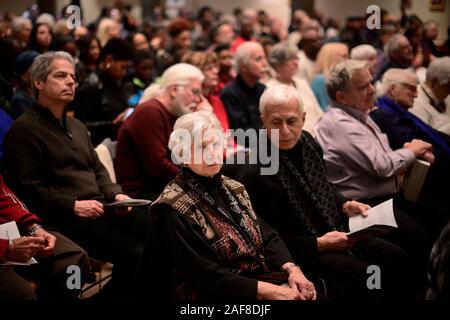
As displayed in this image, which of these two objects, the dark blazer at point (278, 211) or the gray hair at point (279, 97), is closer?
the dark blazer at point (278, 211)

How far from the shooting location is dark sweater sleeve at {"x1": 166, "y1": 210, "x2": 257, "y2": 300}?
199cm

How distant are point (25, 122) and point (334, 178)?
1.69 meters

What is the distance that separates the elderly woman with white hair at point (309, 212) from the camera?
2543 millimetres

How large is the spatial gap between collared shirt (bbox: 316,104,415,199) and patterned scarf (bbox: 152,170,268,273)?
1.04 m

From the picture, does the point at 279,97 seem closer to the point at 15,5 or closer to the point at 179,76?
the point at 179,76

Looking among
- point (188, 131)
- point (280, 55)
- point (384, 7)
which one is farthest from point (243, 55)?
point (384, 7)

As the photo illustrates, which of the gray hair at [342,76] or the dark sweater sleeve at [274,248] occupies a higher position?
the gray hair at [342,76]

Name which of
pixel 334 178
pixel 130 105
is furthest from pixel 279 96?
pixel 130 105

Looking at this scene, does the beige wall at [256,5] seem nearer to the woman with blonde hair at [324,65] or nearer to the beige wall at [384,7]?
the beige wall at [384,7]

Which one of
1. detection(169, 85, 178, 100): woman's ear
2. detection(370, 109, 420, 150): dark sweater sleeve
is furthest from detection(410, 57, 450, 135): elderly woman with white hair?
detection(169, 85, 178, 100): woman's ear

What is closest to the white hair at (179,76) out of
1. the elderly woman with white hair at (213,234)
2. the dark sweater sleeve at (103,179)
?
the dark sweater sleeve at (103,179)

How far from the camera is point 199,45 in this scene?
9.12 meters

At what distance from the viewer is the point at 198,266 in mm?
1993

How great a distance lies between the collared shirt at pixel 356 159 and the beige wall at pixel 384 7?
3403mm
